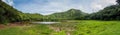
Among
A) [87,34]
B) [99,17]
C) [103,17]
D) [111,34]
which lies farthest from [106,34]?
[99,17]

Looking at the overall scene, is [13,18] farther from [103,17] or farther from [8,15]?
[103,17]

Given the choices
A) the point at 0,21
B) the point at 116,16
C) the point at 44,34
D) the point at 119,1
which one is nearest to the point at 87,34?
the point at 44,34

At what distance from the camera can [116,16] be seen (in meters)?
108

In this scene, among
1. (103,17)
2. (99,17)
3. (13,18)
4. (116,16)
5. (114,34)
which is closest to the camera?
(114,34)

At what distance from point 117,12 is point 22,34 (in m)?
69.5

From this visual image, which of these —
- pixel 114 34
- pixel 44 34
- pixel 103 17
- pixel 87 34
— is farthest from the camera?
pixel 103 17

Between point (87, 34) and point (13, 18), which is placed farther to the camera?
point (13, 18)

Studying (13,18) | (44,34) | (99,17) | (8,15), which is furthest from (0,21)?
(99,17)

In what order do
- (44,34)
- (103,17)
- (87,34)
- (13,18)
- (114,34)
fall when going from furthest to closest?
(103,17) < (13,18) < (44,34) < (87,34) < (114,34)

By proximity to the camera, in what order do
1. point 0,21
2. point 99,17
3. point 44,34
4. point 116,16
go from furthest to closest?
point 99,17 < point 116,16 < point 0,21 < point 44,34

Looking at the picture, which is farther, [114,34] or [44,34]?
[44,34]

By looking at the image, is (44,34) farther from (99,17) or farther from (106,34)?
(99,17)

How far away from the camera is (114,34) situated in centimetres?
3738

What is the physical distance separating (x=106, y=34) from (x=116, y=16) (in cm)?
7076
